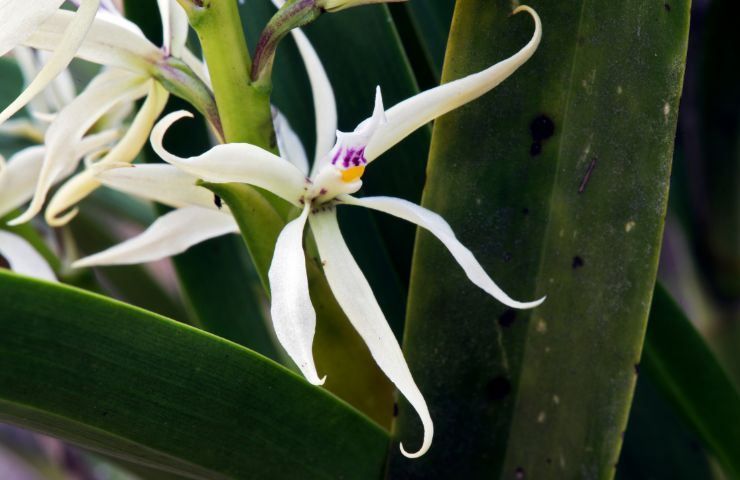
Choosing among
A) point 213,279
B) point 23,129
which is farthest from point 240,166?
point 23,129

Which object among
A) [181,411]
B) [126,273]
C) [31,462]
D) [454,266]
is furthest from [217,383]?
[31,462]

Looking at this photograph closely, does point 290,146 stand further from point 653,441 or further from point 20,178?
point 653,441

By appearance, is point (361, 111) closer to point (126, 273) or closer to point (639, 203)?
point (639, 203)

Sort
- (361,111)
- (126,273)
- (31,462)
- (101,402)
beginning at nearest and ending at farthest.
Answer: (101,402), (361,111), (126,273), (31,462)

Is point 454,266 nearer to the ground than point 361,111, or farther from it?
nearer to the ground

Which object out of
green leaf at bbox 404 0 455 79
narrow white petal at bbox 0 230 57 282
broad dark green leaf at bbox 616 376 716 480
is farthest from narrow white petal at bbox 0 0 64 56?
broad dark green leaf at bbox 616 376 716 480

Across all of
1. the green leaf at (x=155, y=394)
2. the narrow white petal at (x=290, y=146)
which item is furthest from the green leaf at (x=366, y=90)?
the green leaf at (x=155, y=394)
